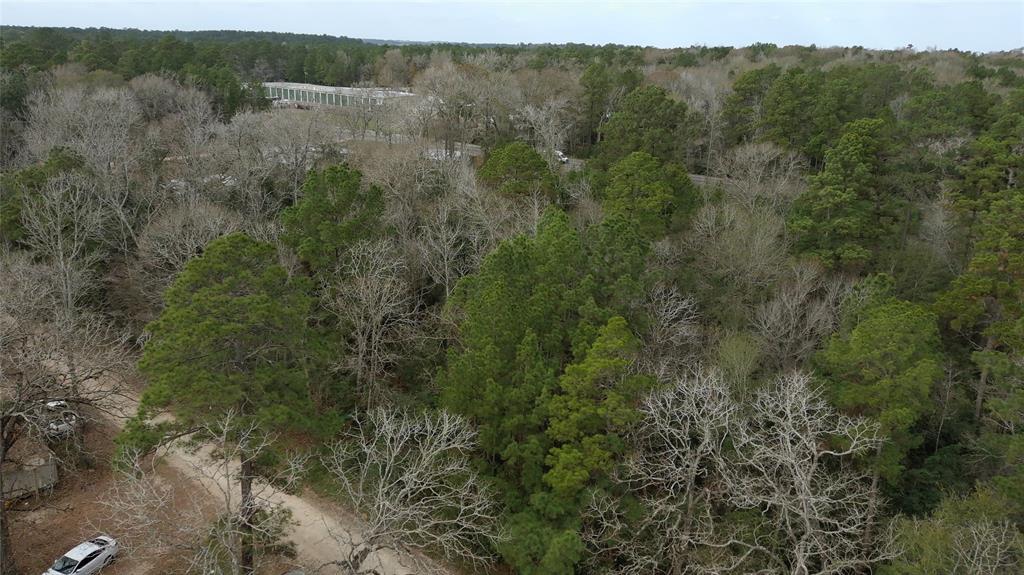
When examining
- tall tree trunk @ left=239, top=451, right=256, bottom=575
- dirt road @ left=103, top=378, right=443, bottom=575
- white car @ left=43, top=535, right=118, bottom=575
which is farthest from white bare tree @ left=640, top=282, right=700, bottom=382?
white car @ left=43, top=535, right=118, bottom=575

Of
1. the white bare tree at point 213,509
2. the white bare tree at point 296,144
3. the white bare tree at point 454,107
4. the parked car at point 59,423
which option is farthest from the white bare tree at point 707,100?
the parked car at point 59,423

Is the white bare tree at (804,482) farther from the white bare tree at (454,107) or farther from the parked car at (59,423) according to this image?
the white bare tree at (454,107)

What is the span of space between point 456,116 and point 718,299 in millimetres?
22122

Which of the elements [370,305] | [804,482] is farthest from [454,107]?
[804,482]

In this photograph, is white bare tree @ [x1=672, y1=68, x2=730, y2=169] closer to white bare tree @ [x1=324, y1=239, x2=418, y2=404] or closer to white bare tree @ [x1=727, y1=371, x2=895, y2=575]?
white bare tree @ [x1=324, y1=239, x2=418, y2=404]

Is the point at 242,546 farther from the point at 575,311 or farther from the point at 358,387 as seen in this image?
the point at 575,311

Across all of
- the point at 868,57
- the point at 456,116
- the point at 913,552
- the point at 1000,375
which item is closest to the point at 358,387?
the point at 913,552

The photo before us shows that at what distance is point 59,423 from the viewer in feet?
70.6

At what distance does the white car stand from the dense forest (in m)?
0.53

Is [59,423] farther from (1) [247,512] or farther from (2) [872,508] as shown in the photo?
(2) [872,508]

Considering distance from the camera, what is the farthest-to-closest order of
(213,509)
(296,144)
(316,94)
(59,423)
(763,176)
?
(316,94) → (763,176) → (296,144) → (59,423) → (213,509)

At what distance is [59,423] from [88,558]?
6.29 metres

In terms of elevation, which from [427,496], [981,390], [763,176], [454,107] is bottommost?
[427,496]

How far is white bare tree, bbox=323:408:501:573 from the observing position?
14.3 m
